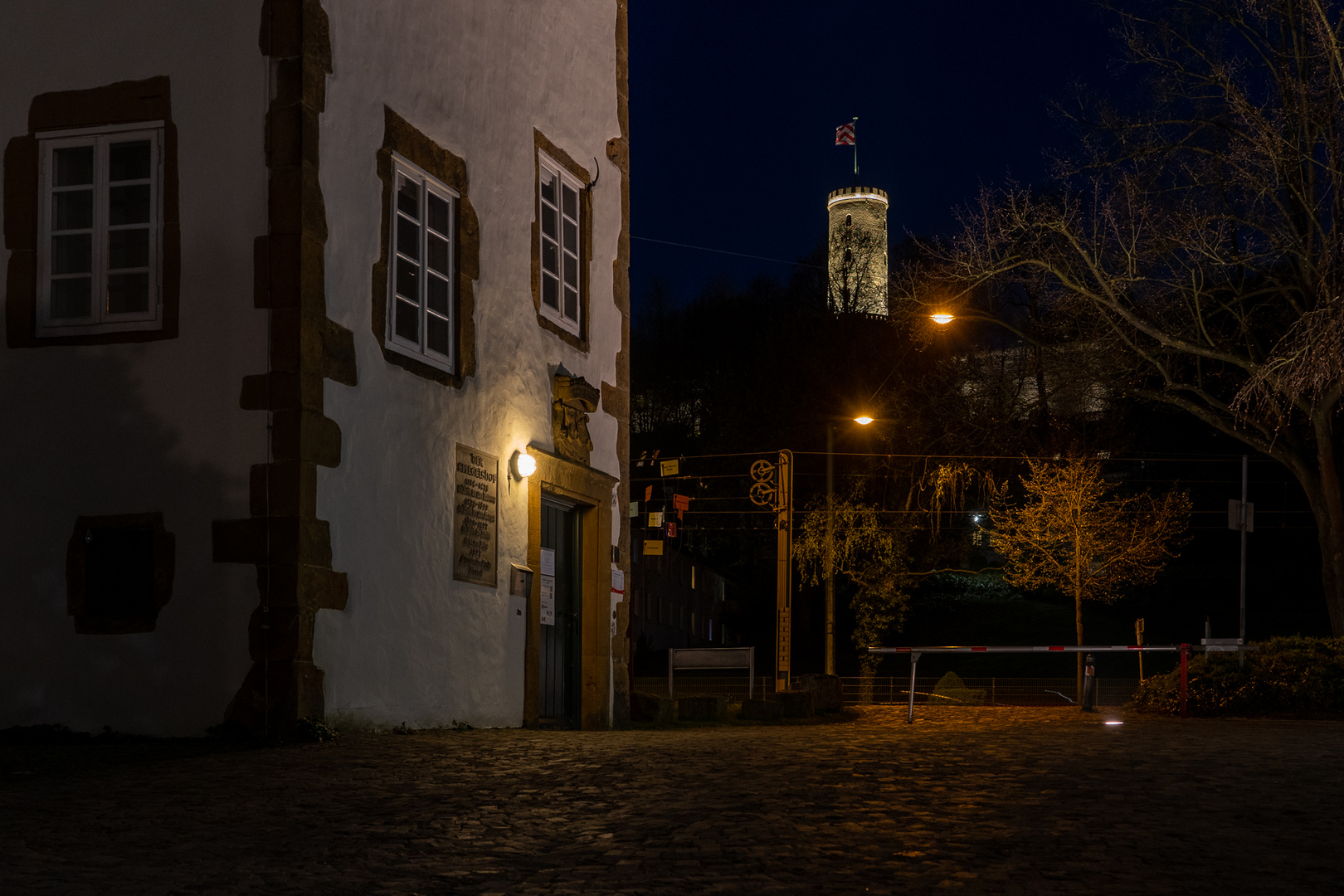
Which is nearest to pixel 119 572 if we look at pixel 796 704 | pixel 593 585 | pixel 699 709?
pixel 593 585

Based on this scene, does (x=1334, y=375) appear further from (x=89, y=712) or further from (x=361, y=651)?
(x=89, y=712)

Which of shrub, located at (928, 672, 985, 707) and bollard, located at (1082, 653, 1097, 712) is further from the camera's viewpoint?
shrub, located at (928, 672, 985, 707)

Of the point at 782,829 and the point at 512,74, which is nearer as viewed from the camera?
the point at 782,829

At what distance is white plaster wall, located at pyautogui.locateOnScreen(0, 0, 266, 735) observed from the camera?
996 cm

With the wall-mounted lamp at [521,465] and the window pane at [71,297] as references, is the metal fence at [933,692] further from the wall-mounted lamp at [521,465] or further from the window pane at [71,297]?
the window pane at [71,297]

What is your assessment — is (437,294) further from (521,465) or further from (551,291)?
(551,291)

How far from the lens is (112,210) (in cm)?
1073

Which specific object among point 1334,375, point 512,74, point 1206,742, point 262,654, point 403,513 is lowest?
point 1206,742

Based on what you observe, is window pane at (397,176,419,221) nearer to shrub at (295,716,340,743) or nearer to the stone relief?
the stone relief

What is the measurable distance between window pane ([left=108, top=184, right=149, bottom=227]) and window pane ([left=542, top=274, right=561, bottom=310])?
456cm

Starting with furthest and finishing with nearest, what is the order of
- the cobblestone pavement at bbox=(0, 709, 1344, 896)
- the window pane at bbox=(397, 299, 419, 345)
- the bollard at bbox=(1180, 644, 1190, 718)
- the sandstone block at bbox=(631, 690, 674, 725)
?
the sandstone block at bbox=(631, 690, 674, 725), the bollard at bbox=(1180, 644, 1190, 718), the window pane at bbox=(397, 299, 419, 345), the cobblestone pavement at bbox=(0, 709, 1344, 896)

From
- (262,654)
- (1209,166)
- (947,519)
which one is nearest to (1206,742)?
(262,654)

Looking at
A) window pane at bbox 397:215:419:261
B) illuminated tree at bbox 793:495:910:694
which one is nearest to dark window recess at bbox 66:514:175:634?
window pane at bbox 397:215:419:261

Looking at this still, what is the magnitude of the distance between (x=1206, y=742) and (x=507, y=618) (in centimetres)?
574
